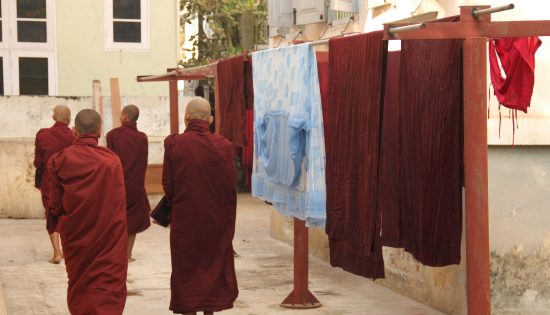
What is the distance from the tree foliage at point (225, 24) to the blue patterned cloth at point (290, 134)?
11182 mm

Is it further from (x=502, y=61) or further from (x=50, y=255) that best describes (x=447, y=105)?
(x=50, y=255)

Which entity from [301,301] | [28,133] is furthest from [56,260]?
[28,133]

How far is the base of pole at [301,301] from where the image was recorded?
9.16 m

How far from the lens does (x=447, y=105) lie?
253 inches

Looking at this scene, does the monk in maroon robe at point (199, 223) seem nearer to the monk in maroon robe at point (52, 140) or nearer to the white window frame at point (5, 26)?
the monk in maroon robe at point (52, 140)

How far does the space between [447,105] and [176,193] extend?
226 centimetres

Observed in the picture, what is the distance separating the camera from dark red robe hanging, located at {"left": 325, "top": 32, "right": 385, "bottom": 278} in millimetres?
6660

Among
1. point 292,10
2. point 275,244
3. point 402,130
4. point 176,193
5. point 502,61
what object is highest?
point 292,10

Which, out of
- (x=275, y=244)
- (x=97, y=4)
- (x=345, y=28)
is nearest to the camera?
(x=345, y=28)

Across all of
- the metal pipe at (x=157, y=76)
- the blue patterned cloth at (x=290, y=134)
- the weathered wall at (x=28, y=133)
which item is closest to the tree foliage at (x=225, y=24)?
the weathered wall at (x=28, y=133)

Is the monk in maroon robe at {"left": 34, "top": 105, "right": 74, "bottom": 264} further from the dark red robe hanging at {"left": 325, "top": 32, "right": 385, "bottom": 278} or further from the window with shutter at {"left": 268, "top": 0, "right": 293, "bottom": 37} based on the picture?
the dark red robe hanging at {"left": 325, "top": 32, "right": 385, "bottom": 278}

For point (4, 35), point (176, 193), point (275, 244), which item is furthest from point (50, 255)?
point (4, 35)

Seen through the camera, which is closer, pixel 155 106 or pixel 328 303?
pixel 328 303

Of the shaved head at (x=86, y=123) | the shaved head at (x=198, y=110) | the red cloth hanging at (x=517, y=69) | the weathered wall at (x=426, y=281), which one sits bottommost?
the weathered wall at (x=426, y=281)
